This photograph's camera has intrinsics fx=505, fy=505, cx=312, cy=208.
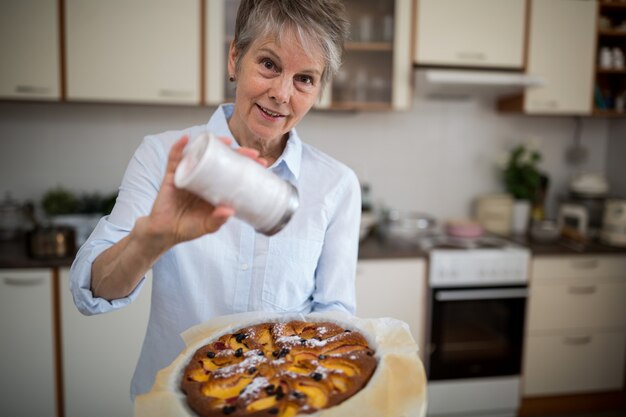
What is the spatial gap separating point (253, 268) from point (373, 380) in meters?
0.37

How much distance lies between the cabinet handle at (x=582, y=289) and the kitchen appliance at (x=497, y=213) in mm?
432

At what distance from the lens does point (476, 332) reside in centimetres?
226

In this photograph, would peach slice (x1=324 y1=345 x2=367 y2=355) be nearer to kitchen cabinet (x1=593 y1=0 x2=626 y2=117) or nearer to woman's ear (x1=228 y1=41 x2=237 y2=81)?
woman's ear (x1=228 y1=41 x2=237 y2=81)

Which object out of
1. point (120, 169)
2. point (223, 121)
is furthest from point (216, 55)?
point (223, 121)

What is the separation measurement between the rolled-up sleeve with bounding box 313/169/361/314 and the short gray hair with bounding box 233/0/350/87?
0.27 metres

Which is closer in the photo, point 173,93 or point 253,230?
point 253,230

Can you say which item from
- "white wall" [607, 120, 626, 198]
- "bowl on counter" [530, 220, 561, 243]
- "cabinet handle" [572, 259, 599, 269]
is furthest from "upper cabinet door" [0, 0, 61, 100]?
"white wall" [607, 120, 626, 198]

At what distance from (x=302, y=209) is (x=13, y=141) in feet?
6.29

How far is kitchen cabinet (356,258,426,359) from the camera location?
2123mm

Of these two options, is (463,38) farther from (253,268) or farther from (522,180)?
(253,268)

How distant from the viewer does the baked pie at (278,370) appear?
0.56 m

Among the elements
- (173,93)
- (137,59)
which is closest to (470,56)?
(173,93)

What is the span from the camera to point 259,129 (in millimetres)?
812

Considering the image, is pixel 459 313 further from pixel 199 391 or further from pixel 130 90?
pixel 199 391
